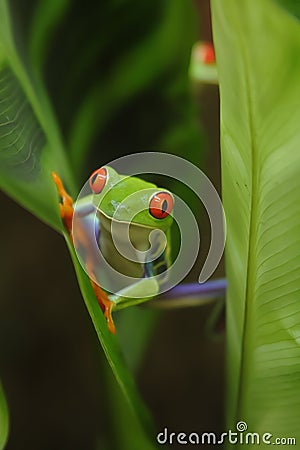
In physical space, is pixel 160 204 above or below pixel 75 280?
above

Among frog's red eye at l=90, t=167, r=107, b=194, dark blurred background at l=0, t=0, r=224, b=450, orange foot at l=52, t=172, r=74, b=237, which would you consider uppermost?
frog's red eye at l=90, t=167, r=107, b=194

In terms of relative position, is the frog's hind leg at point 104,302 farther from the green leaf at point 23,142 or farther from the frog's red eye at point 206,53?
the frog's red eye at point 206,53

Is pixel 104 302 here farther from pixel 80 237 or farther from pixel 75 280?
pixel 75 280

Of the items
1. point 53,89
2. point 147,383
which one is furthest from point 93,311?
point 147,383

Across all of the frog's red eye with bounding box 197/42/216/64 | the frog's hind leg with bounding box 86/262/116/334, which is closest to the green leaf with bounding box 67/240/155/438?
the frog's hind leg with bounding box 86/262/116/334

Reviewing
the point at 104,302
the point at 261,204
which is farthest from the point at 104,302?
the point at 261,204

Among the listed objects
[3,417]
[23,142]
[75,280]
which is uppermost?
[23,142]

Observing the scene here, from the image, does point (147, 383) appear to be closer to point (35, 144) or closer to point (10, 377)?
point (10, 377)

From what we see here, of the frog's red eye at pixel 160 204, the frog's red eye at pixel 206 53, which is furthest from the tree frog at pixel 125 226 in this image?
the frog's red eye at pixel 206 53

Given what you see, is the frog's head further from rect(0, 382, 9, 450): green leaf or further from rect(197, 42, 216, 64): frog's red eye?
rect(197, 42, 216, 64): frog's red eye
